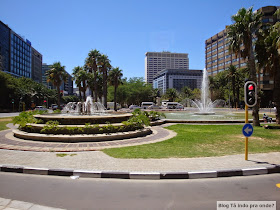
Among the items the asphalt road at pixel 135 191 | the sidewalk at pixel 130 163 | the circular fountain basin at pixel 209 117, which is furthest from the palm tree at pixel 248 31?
the asphalt road at pixel 135 191

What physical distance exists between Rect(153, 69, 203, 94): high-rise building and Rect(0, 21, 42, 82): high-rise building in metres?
97.5

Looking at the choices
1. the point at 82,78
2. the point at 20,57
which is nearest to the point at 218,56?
the point at 82,78

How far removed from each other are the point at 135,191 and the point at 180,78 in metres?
165

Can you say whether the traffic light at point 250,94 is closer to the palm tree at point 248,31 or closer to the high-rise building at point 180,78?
the palm tree at point 248,31

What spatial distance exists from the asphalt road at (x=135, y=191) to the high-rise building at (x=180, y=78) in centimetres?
15880

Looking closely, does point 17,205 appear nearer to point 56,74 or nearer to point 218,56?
point 56,74

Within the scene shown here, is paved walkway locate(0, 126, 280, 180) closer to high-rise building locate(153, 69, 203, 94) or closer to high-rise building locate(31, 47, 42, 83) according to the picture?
high-rise building locate(31, 47, 42, 83)

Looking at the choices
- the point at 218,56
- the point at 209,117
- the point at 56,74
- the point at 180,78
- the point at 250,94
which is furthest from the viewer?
the point at 180,78

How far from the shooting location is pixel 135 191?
15.1ft

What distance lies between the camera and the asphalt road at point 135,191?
13.1 ft

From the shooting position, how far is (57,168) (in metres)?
5.80

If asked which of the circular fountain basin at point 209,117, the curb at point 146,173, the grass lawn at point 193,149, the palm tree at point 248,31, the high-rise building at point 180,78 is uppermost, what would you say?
the high-rise building at point 180,78

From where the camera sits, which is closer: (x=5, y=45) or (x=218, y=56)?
(x=5, y=45)

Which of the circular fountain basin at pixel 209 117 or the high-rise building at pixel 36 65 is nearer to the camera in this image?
the circular fountain basin at pixel 209 117
